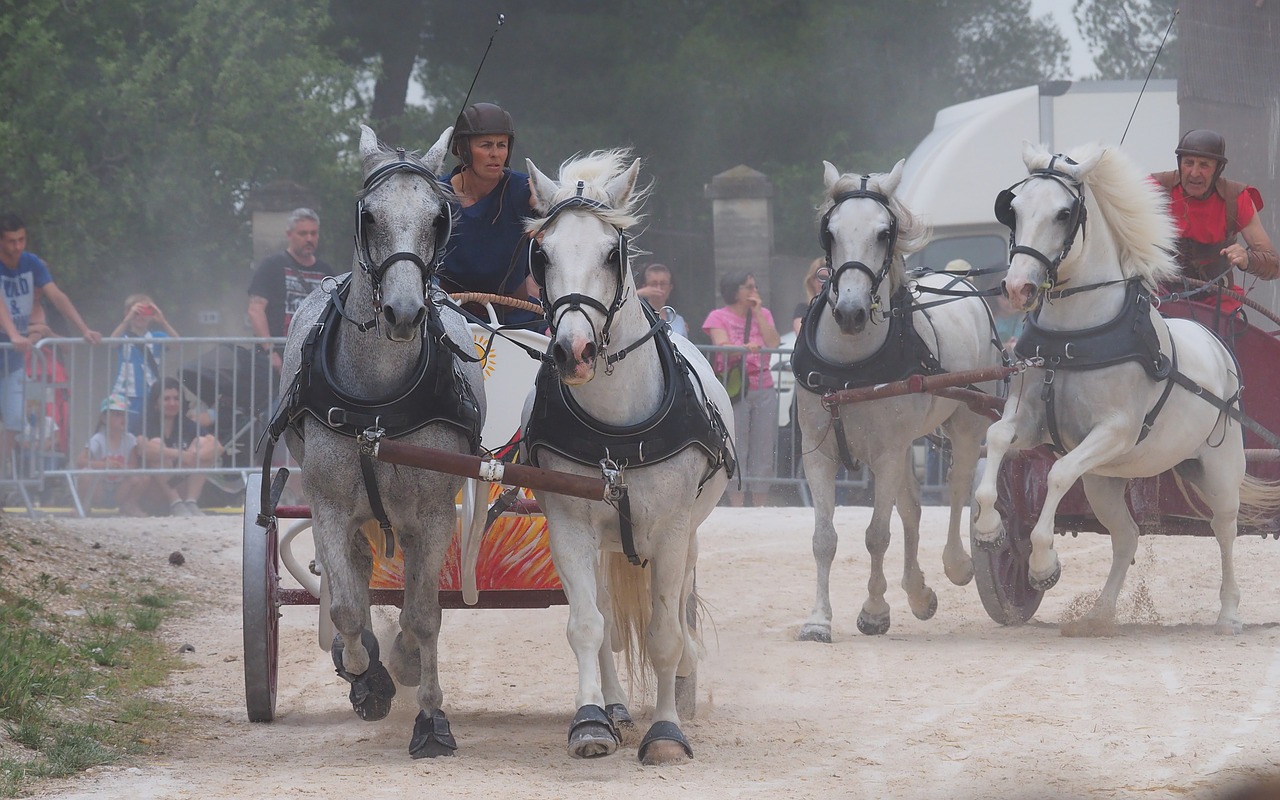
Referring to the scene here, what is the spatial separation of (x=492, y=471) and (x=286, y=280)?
24.4 ft

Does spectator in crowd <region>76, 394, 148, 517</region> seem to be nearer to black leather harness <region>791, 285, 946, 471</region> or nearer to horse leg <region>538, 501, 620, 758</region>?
black leather harness <region>791, 285, 946, 471</region>

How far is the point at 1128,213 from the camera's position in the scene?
7.48m

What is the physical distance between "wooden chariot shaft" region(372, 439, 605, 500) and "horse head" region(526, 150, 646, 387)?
357 mm

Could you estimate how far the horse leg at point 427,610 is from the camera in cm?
525

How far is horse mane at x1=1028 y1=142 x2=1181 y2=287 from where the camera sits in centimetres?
741

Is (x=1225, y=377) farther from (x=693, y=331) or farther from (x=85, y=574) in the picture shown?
(x=693, y=331)

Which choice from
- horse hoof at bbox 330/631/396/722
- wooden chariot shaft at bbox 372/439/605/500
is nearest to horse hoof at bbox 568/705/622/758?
wooden chariot shaft at bbox 372/439/605/500

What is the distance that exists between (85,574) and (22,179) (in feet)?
39.3

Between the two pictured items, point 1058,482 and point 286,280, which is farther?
point 286,280

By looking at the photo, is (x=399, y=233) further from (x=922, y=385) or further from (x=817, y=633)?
(x=817, y=633)

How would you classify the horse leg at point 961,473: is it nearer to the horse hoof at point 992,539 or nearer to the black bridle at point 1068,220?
the horse hoof at point 992,539

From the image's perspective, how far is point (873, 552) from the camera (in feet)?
26.0

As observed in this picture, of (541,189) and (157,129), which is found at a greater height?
(157,129)

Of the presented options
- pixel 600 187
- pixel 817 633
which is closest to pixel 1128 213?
pixel 817 633
